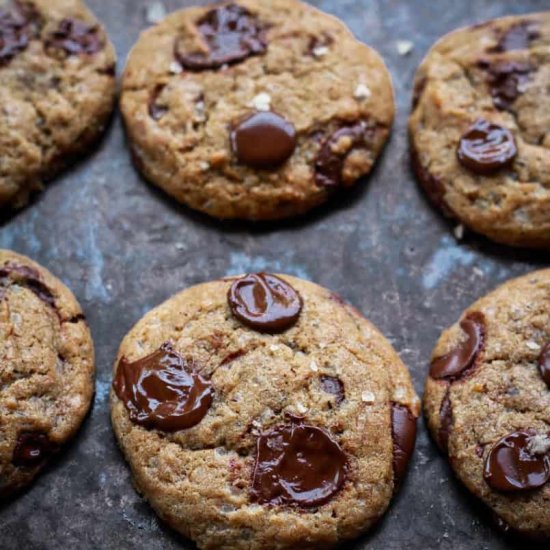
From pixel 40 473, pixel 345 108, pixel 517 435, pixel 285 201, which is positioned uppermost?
pixel 345 108

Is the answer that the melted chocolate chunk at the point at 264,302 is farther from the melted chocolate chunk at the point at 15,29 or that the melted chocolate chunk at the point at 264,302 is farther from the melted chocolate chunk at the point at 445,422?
the melted chocolate chunk at the point at 15,29

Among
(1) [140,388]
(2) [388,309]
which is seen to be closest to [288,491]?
(1) [140,388]

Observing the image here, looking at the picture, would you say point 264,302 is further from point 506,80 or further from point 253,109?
point 506,80

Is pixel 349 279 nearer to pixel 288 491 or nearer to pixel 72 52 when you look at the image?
pixel 288 491

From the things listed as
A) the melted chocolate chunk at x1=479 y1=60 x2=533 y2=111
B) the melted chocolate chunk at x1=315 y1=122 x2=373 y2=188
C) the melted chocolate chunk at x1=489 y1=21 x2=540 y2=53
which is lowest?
the melted chocolate chunk at x1=315 y1=122 x2=373 y2=188

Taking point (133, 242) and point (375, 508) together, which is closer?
point (375, 508)

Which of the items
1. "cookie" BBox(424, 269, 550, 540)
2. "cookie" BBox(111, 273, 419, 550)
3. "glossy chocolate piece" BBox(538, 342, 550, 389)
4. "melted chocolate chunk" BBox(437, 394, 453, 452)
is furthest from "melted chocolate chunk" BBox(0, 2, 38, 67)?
"glossy chocolate piece" BBox(538, 342, 550, 389)

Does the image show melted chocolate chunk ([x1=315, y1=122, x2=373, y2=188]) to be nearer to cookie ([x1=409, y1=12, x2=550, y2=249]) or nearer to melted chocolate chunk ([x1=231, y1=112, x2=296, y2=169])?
melted chocolate chunk ([x1=231, y1=112, x2=296, y2=169])
